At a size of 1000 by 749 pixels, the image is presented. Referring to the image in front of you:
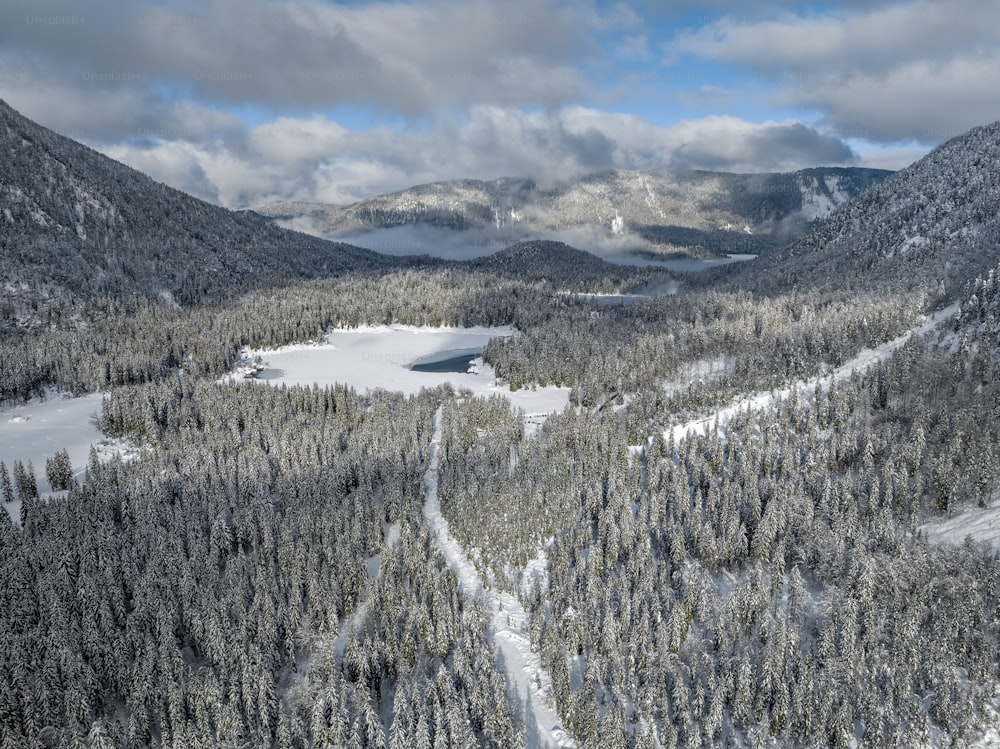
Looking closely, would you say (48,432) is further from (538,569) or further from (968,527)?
(968,527)

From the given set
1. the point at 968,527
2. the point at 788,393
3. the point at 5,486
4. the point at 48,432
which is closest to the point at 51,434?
the point at 48,432

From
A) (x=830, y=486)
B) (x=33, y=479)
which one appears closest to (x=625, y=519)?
(x=830, y=486)

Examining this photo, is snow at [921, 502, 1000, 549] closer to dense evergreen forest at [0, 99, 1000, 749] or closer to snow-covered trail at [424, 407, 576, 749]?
dense evergreen forest at [0, 99, 1000, 749]

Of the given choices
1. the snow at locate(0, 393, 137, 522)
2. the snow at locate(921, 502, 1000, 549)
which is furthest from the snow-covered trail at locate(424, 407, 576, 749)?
the snow at locate(0, 393, 137, 522)

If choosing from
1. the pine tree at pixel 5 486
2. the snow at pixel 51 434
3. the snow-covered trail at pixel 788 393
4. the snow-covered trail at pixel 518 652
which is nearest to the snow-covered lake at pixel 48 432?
the snow at pixel 51 434

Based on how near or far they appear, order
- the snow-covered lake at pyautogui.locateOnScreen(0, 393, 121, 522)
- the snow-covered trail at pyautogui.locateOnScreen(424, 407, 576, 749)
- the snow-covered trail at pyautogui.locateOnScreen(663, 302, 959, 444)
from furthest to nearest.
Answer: the snow-covered trail at pyautogui.locateOnScreen(663, 302, 959, 444) → the snow-covered lake at pyautogui.locateOnScreen(0, 393, 121, 522) → the snow-covered trail at pyautogui.locateOnScreen(424, 407, 576, 749)
